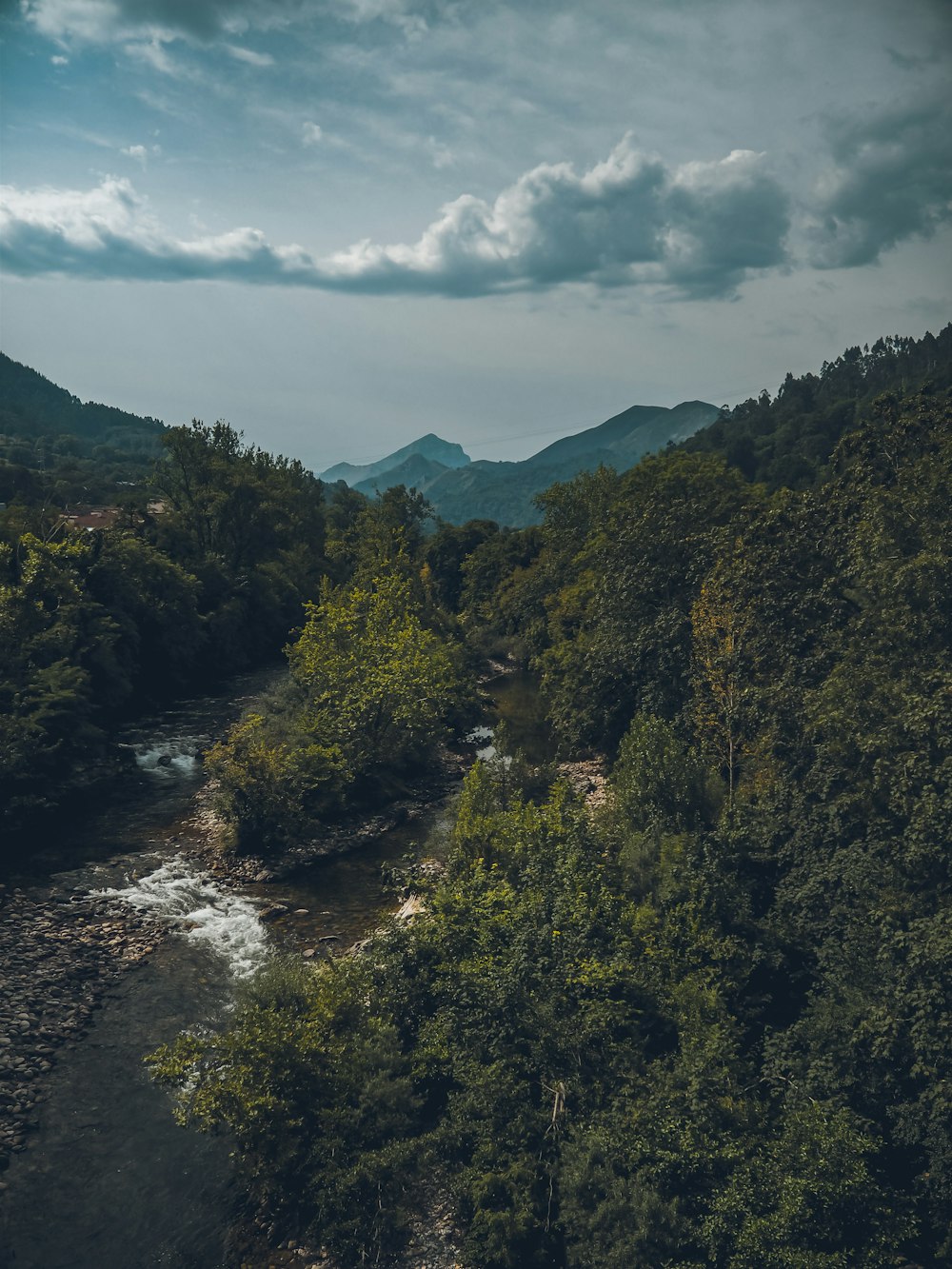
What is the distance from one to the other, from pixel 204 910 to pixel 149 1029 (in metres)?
5.72

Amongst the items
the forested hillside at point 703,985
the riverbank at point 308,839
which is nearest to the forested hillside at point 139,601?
the riverbank at point 308,839

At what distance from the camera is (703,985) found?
1652 centimetres

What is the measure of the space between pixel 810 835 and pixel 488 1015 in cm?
970

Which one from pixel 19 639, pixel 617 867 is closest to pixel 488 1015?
pixel 617 867

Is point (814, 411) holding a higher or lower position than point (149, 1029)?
higher

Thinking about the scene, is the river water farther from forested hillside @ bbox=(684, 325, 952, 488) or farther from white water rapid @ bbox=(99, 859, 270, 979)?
forested hillside @ bbox=(684, 325, 952, 488)

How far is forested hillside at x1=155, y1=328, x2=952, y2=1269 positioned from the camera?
42.2 feet

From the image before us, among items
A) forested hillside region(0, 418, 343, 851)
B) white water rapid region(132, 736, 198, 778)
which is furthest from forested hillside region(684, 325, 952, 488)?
white water rapid region(132, 736, 198, 778)

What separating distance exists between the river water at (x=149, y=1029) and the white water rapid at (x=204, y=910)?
0.06 m

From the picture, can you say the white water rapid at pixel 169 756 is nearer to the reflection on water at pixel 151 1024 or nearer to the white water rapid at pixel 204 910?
the reflection on water at pixel 151 1024

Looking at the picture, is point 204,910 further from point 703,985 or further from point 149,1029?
point 703,985

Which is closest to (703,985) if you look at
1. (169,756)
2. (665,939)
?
(665,939)

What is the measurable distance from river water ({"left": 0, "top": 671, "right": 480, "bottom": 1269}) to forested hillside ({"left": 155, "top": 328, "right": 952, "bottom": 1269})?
1167 millimetres

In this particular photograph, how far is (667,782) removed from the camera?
24000mm
